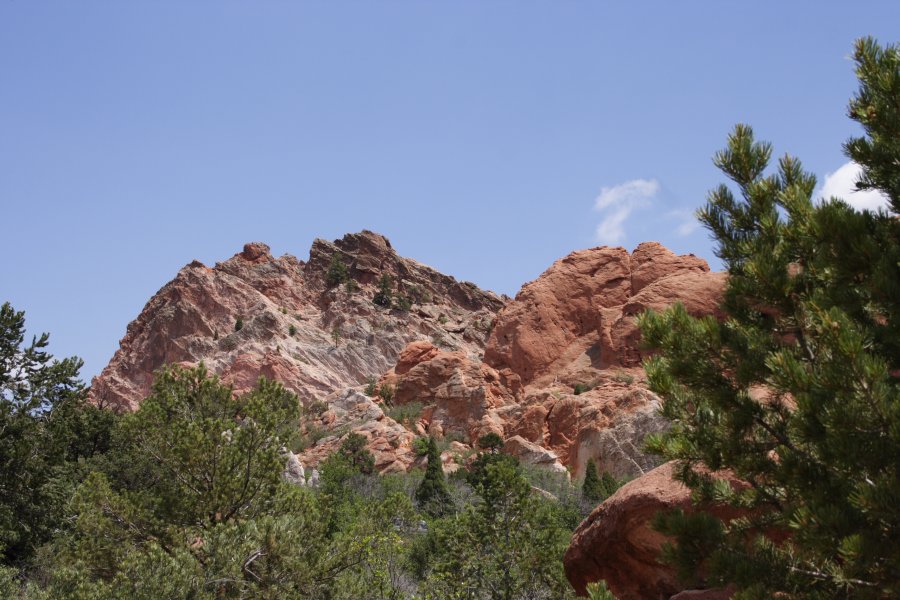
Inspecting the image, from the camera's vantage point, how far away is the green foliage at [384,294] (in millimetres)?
88938

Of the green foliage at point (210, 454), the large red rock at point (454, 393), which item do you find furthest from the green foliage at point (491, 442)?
the green foliage at point (210, 454)

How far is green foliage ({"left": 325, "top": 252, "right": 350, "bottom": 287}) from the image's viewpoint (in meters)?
92.9

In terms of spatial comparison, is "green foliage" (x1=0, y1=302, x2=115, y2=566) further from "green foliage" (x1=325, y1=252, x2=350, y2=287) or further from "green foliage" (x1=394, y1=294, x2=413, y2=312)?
"green foliage" (x1=325, y1=252, x2=350, y2=287)

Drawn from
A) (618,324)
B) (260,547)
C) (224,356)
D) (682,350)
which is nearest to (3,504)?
(260,547)

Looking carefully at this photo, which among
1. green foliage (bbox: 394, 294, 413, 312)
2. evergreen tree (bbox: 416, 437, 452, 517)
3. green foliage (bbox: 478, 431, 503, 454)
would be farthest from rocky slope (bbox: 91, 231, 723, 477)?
evergreen tree (bbox: 416, 437, 452, 517)

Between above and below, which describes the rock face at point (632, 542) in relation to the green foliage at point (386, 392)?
below

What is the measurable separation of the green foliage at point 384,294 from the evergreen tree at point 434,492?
50997 mm

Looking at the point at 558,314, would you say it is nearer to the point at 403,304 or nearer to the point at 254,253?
the point at 403,304

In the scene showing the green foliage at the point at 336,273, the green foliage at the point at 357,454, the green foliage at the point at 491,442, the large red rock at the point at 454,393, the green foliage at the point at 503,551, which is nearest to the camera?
the green foliage at the point at 503,551

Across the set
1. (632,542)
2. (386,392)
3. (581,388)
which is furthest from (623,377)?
(632,542)

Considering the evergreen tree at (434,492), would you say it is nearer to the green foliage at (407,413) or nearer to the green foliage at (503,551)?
the green foliage at (407,413)

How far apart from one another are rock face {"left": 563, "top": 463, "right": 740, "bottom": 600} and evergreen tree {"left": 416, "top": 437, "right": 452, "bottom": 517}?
22.1 m

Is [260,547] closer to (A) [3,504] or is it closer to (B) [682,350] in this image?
(B) [682,350]

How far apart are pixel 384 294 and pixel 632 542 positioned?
7984 cm
